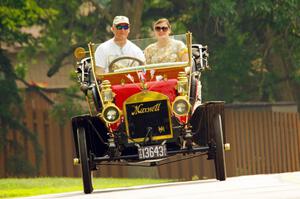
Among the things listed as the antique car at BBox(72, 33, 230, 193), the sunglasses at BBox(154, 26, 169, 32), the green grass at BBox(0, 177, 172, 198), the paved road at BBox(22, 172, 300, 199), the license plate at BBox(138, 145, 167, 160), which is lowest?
the green grass at BBox(0, 177, 172, 198)

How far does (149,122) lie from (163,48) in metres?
1.51

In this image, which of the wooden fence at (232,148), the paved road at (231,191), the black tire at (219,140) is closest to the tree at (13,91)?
the wooden fence at (232,148)

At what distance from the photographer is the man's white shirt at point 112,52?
62.6ft

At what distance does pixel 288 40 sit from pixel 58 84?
1325 cm

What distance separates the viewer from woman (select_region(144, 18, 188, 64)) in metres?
19.1

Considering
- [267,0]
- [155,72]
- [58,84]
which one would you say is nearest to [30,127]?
[267,0]

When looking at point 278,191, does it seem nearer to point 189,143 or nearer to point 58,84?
point 189,143

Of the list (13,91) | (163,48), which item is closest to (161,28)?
(163,48)

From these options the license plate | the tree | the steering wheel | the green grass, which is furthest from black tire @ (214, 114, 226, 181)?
the tree

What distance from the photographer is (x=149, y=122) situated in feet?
59.5

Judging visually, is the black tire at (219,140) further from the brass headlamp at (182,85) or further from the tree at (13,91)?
the tree at (13,91)

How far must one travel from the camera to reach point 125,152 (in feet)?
60.5

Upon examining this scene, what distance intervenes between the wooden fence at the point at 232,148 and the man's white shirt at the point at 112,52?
14330mm

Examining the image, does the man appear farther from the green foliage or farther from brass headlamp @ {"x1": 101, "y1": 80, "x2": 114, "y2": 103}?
the green foliage
